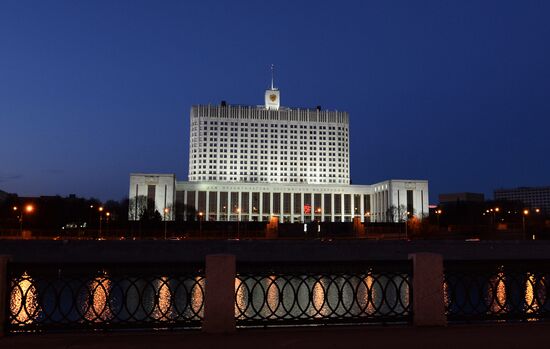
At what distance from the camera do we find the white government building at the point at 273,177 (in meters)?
156

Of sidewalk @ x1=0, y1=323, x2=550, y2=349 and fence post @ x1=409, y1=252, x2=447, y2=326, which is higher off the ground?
fence post @ x1=409, y1=252, x2=447, y2=326

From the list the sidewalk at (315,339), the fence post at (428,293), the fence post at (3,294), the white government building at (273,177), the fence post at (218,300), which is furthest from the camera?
the white government building at (273,177)

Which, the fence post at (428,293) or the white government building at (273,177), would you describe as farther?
the white government building at (273,177)

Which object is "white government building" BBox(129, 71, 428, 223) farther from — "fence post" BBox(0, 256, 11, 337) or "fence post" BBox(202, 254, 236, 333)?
"fence post" BBox(202, 254, 236, 333)

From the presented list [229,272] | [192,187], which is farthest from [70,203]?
[229,272]

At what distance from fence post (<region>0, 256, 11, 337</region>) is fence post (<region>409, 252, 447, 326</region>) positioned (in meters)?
7.35

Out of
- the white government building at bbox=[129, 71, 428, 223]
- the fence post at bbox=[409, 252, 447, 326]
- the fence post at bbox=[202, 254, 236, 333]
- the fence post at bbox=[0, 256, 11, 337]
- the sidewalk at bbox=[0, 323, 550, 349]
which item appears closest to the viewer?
the sidewalk at bbox=[0, 323, 550, 349]

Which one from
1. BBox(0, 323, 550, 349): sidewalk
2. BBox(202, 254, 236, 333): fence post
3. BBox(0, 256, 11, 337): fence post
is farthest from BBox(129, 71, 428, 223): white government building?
BBox(0, 323, 550, 349): sidewalk

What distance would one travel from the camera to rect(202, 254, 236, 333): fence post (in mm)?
9375

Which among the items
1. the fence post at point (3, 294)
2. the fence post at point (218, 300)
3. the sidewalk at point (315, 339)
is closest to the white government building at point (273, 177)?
the fence post at point (3, 294)

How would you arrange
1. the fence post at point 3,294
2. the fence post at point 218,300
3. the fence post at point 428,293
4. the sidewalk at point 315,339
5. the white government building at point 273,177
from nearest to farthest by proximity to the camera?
the sidewalk at point 315,339 < the fence post at point 3,294 < the fence post at point 218,300 < the fence post at point 428,293 < the white government building at point 273,177

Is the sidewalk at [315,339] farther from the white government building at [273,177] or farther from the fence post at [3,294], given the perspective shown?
the white government building at [273,177]

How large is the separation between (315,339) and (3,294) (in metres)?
5.38

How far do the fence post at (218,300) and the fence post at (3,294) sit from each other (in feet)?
11.1
